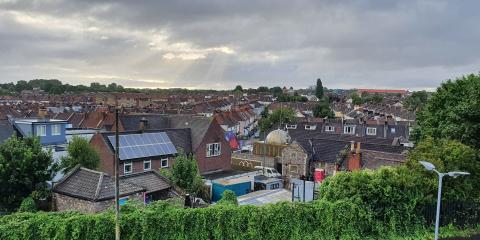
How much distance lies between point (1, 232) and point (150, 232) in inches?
232

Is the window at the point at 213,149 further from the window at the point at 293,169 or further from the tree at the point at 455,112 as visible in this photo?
the tree at the point at 455,112

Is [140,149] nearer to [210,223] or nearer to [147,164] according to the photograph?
[147,164]

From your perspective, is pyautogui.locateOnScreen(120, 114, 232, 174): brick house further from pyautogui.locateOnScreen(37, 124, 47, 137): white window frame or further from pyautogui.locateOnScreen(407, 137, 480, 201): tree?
pyautogui.locateOnScreen(407, 137, 480, 201): tree

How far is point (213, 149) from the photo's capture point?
4247cm

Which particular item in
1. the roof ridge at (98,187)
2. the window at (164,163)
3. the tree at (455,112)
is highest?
the tree at (455,112)

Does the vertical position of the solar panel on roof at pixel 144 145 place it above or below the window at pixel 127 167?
above

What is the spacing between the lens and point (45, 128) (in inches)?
1678

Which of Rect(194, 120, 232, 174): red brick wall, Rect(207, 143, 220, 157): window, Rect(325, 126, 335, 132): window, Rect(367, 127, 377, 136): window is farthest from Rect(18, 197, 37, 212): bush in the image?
Rect(367, 127, 377, 136): window

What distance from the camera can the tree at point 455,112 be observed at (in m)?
24.5

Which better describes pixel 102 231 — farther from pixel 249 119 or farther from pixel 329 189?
pixel 249 119

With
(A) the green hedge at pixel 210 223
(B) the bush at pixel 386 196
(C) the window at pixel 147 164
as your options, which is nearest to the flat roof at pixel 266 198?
(B) the bush at pixel 386 196

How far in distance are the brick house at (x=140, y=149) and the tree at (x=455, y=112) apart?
21.7 meters

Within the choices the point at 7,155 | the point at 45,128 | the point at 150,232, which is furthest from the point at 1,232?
the point at 45,128

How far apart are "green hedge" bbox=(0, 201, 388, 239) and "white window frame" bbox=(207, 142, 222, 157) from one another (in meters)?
24.5
